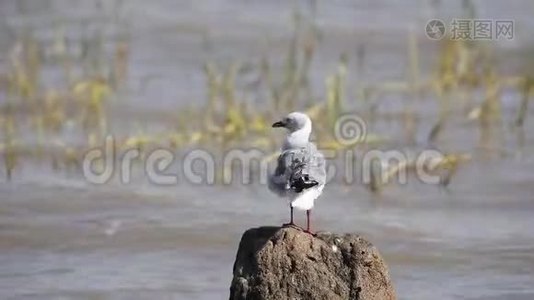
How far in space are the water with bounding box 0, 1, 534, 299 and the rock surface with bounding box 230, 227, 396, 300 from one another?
60.2 inches

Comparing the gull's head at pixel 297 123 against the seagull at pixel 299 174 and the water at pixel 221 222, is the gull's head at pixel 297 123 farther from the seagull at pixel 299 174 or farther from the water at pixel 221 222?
the water at pixel 221 222

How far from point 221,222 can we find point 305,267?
9.54 feet

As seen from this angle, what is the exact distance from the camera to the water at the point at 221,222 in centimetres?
848

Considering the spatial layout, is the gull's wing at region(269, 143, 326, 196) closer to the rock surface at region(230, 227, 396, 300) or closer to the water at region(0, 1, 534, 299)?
the rock surface at region(230, 227, 396, 300)

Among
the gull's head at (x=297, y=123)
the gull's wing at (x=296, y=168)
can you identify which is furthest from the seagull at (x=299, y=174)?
the gull's head at (x=297, y=123)

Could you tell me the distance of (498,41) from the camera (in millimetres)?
13062

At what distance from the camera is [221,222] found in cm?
950

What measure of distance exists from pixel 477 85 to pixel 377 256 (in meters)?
5.33

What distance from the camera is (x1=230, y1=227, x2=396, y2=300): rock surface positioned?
662cm

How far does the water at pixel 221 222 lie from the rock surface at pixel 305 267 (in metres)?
1.53

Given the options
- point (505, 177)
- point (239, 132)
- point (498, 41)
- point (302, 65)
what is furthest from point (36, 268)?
point (498, 41)

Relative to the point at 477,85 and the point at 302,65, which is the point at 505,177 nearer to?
the point at 477,85

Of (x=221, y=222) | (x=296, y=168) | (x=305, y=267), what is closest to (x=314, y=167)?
(x=296, y=168)

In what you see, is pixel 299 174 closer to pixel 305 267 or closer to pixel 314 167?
pixel 314 167
